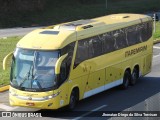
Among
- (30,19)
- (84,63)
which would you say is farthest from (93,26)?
(30,19)

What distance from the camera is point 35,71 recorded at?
16.9 metres

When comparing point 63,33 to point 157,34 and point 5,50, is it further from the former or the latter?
point 157,34

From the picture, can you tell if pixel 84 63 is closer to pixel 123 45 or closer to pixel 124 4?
pixel 123 45

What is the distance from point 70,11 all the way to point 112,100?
1612 inches

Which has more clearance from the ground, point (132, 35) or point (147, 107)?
point (147, 107)

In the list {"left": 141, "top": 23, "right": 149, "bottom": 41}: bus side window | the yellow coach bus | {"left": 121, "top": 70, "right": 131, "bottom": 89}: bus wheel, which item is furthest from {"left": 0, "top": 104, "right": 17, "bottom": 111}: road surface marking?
{"left": 141, "top": 23, "right": 149, "bottom": 41}: bus side window

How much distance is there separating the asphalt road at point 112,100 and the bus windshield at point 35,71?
1208mm

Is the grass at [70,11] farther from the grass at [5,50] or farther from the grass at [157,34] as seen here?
the grass at [5,50]

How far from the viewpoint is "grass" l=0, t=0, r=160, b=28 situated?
2100 inches

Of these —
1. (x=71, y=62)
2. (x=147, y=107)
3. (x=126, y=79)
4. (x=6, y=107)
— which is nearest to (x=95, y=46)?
(x=71, y=62)

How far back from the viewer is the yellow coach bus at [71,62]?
16.8 metres

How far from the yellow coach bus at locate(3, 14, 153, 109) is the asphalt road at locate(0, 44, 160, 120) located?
396mm

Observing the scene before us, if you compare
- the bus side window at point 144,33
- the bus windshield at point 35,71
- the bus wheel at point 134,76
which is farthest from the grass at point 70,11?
the bus windshield at point 35,71

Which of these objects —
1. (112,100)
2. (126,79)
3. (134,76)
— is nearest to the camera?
(112,100)
